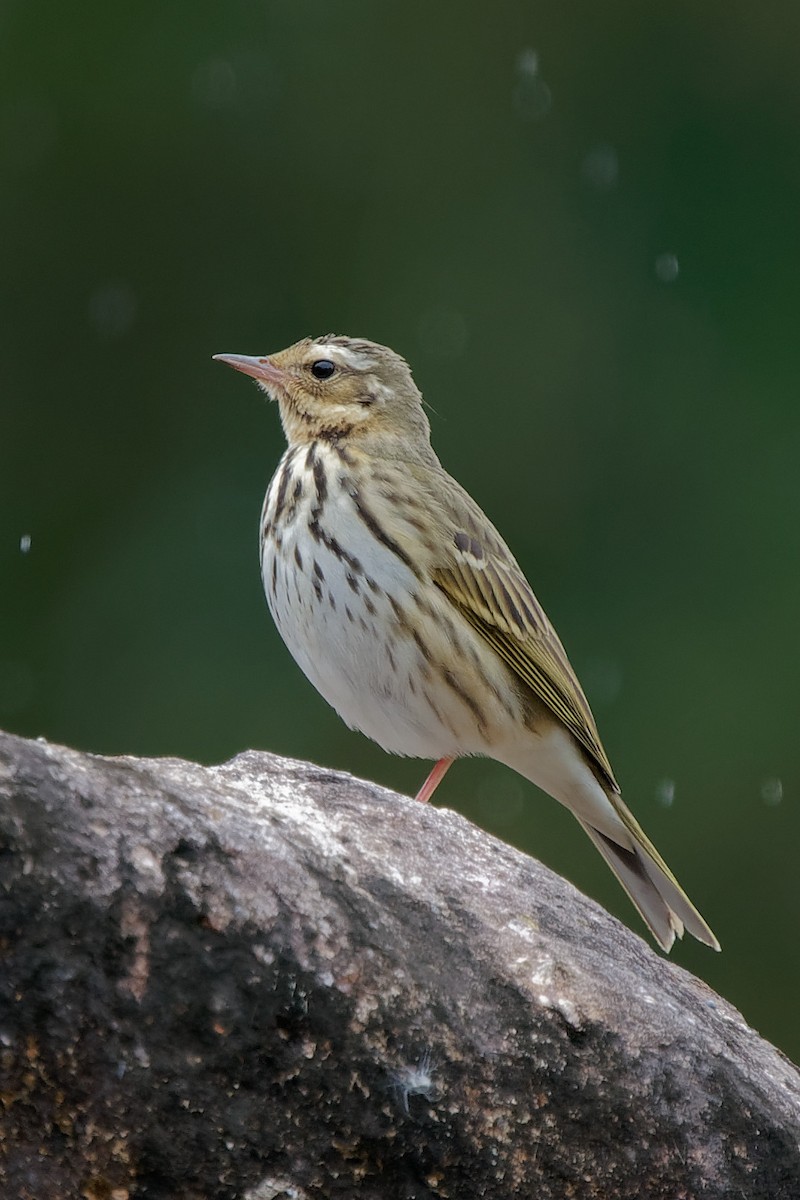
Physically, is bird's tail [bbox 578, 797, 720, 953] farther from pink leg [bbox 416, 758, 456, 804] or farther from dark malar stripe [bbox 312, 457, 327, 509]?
dark malar stripe [bbox 312, 457, 327, 509]

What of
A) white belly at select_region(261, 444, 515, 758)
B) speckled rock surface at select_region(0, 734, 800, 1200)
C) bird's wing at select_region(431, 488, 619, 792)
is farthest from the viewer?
bird's wing at select_region(431, 488, 619, 792)

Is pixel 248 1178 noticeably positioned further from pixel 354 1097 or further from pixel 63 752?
pixel 63 752

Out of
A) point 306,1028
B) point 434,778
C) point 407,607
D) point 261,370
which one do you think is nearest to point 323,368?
point 261,370

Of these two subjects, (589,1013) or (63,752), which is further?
(589,1013)

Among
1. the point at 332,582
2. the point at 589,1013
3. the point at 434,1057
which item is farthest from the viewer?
the point at 332,582

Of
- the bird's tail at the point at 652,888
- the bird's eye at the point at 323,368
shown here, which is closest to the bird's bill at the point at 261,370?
the bird's eye at the point at 323,368

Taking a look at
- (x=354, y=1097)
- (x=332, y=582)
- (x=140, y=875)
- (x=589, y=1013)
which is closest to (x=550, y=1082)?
(x=589, y=1013)

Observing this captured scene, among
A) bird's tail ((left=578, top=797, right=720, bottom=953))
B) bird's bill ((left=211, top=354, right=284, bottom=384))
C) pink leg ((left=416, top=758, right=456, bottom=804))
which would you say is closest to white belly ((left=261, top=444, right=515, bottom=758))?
pink leg ((left=416, top=758, right=456, bottom=804))
